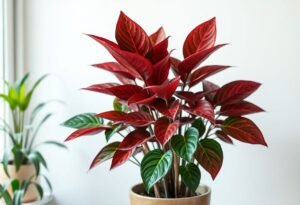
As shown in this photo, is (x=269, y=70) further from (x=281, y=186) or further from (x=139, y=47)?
(x=139, y=47)

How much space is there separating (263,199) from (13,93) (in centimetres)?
104

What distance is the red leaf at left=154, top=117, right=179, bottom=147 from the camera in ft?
3.44

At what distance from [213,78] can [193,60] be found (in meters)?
0.41

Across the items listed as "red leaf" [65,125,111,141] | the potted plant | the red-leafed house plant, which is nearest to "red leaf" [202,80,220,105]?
the red-leafed house plant

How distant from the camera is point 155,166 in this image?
108 cm

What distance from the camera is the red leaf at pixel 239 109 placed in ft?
3.93

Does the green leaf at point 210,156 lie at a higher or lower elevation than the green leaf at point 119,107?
lower

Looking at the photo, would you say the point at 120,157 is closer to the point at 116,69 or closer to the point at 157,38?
the point at 116,69

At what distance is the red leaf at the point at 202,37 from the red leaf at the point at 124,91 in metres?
0.19

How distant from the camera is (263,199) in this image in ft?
4.90

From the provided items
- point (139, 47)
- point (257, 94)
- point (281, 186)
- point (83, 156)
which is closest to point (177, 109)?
point (139, 47)

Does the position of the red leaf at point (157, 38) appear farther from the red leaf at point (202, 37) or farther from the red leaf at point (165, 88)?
the red leaf at point (165, 88)

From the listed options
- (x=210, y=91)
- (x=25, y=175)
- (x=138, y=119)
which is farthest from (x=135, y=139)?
(x=25, y=175)

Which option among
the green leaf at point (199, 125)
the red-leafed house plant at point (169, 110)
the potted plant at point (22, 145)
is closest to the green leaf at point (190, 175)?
the red-leafed house plant at point (169, 110)
